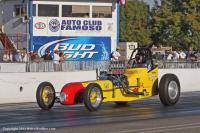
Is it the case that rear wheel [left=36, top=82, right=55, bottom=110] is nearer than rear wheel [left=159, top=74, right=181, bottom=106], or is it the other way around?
rear wheel [left=36, top=82, right=55, bottom=110]

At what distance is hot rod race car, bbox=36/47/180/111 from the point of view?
1883cm

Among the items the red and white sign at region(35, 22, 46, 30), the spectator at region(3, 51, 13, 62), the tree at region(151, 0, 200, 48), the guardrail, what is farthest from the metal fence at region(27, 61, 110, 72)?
the tree at region(151, 0, 200, 48)

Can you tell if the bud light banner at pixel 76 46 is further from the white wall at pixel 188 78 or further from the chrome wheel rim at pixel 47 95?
the chrome wheel rim at pixel 47 95

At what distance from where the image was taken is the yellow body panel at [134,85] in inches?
757

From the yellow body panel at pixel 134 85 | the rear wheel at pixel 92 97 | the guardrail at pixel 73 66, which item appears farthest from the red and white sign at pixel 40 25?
the rear wheel at pixel 92 97

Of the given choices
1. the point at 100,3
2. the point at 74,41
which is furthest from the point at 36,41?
the point at 100,3

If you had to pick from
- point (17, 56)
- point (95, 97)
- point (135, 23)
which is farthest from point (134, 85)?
point (135, 23)

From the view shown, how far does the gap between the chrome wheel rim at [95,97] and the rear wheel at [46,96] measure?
1.47 meters

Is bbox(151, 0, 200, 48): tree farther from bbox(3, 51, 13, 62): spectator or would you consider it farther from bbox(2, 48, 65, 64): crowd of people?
bbox(2, 48, 65, 64): crowd of people

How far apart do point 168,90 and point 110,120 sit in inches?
193

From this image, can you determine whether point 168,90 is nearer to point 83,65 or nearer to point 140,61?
point 140,61

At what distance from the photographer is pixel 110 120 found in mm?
16328

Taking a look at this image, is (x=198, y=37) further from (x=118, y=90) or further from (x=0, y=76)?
(x=118, y=90)

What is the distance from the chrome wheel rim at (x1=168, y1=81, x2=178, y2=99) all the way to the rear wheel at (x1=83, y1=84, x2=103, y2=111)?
304 cm
